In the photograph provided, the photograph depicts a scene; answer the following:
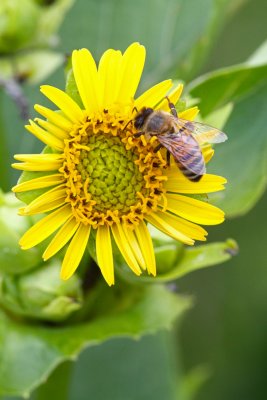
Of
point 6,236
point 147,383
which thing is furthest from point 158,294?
point 147,383

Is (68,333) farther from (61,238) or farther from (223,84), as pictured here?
(223,84)

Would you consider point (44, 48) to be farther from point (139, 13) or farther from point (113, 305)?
point (113, 305)

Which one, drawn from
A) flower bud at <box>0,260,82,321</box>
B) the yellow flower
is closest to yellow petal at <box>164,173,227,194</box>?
the yellow flower

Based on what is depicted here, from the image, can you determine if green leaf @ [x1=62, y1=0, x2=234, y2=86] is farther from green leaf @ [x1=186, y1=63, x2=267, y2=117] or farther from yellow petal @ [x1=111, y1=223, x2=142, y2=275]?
yellow petal @ [x1=111, y1=223, x2=142, y2=275]

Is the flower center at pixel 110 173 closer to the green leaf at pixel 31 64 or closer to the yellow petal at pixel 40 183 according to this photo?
the yellow petal at pixel 40 183

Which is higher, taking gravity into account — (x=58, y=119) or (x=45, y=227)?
(x=58, y=119)

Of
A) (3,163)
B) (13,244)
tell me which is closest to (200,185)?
(13,244)
